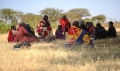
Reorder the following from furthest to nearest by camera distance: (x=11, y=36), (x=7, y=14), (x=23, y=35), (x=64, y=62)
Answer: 1. (x=7, y=14)
2. (x=11, y=36)
3. (x=23, y=35)
4. (x=64, y=62)

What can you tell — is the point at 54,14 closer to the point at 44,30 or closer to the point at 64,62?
the point at 44,30

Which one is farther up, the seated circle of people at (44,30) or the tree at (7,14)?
the seated circle of people at (44,30)

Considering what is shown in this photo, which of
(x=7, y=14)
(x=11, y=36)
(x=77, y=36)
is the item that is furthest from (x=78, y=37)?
(x=7, y=14)

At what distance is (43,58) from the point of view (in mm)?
7430

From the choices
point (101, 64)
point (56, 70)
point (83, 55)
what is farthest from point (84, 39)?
point (56, 70)

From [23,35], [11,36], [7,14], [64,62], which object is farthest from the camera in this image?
[7,14]

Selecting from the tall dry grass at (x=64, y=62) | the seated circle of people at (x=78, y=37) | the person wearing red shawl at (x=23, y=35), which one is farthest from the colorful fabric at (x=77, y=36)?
the person wearing red shawl at (x=23, y=35)

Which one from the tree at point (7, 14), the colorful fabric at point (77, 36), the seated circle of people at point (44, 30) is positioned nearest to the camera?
the colorful fabric at point (77, 36)

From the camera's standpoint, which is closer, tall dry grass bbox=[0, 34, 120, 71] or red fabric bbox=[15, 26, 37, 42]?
tall dry grass bbox=[0, 34, 120, 71]

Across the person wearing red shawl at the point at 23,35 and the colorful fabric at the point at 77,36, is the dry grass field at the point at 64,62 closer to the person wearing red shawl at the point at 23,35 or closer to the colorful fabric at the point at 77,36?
the colorful fabric at the point at 77,36

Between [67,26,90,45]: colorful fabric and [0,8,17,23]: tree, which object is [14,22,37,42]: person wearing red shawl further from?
[0,8,17,23]: tree

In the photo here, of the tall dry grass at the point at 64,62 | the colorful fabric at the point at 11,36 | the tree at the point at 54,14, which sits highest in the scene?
the tall dry grass at the point at 64,62

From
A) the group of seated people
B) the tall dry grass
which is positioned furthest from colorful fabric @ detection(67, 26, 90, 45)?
the group of seated people

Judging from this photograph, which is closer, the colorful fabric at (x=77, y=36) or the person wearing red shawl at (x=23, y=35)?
the colorful fabric at (x=77, y=36)
